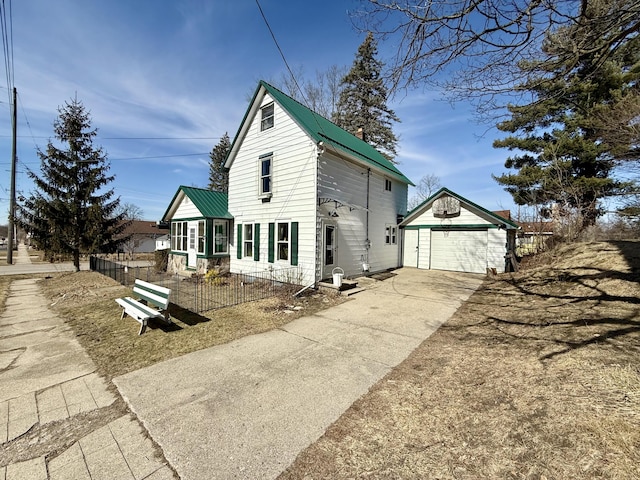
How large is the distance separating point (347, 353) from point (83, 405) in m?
3.97

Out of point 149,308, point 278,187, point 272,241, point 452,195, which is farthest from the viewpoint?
point 452,195

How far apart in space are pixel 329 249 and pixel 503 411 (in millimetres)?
8394

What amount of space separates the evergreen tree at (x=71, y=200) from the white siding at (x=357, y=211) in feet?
51.3

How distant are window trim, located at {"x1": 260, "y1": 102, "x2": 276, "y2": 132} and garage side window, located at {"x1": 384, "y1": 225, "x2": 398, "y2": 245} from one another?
8096 millimetres

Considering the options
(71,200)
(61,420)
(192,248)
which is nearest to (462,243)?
(192,248)

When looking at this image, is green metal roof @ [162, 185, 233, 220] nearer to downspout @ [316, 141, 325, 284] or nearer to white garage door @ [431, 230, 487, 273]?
downspout @ [316, 141, 325, 284]

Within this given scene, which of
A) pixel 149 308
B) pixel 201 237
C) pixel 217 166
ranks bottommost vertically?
pixel 149 308

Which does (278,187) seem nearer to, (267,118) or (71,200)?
(267,118)

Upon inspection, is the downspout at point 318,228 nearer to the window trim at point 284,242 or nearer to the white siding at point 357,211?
the white siding at point 357,211

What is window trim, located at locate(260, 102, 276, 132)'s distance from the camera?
12190 mm

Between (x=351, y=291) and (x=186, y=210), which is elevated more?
(x=186, y=210)

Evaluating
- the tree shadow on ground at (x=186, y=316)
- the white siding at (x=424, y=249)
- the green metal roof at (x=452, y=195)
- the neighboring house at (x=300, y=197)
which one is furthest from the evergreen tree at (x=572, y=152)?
the tree shadow on ground at (x=186, y=316)

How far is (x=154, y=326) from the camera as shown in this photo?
679 cm

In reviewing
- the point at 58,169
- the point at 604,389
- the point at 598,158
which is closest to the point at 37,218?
the point at 58,169
